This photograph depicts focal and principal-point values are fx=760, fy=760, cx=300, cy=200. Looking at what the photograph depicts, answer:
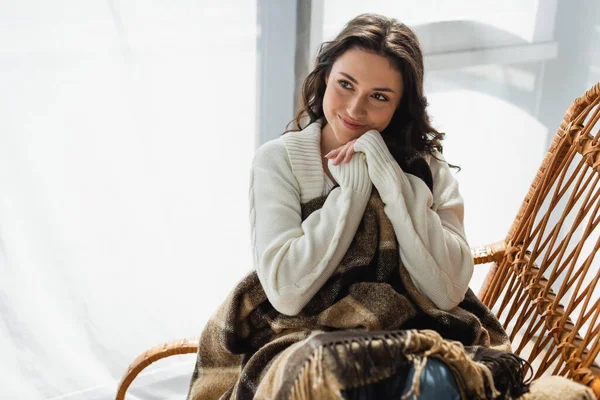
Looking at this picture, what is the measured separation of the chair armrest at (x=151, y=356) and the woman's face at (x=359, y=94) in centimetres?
52

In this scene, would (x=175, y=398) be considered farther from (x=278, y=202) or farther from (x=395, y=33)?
(x=395, y=33)

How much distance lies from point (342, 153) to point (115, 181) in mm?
767

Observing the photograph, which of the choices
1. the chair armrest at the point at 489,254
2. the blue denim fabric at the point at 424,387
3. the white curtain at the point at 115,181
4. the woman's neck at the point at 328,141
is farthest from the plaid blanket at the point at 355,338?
the white curtain at the point at 115,181

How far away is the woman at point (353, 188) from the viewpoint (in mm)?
1306

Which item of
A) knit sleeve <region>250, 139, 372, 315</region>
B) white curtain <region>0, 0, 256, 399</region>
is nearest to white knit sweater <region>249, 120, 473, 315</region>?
knit sleeve <region>250, 139, 372, 315</region>

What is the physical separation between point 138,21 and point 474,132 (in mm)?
1143

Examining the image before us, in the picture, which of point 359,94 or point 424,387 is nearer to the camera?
point 424,387

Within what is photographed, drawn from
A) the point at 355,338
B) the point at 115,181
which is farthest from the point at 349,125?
the point at 115,181

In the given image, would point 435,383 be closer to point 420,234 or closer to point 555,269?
A: point 420,234

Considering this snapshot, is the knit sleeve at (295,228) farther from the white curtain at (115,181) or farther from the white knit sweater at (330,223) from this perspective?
the white curtain at (115,181)

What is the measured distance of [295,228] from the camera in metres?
1.34

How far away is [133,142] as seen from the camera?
1926 mm

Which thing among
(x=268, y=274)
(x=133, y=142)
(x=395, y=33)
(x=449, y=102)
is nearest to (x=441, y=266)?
(x=268, y=274)

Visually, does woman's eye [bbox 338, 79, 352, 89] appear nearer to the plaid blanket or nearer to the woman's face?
the woman's face
